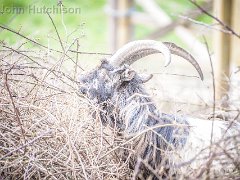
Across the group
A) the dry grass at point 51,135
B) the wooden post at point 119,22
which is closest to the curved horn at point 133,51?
the dry grass at point 51,135

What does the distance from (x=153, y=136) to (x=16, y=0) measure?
9.74 meters

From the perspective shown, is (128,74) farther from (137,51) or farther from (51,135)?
(51,135)

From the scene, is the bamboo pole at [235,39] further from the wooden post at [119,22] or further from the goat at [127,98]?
the wooden post at [119,22]

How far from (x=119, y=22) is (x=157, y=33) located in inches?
25.7

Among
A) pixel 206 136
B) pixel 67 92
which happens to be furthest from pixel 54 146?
pixel 206 136

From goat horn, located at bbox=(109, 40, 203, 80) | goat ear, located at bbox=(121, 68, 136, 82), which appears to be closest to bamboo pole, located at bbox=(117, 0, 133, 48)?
goat horn, located at bbox=(109, 40, 203, 80)

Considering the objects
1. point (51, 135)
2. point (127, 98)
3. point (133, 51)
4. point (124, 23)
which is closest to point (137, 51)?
point (133, 51)

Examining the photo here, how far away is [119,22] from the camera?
8.77 meters

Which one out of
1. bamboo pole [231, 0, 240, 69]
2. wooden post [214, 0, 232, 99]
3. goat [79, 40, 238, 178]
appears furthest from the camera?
wooden post [214, 0, 232, 99]

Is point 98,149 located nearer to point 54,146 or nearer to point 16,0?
point 54,146

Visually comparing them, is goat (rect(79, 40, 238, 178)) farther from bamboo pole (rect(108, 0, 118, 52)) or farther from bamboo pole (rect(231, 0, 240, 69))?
bamboo pole (rect(108, 0, 118, 52))

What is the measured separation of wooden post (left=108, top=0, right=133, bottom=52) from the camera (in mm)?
8602

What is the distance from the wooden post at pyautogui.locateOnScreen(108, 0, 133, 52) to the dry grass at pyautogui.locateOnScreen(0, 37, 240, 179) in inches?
190

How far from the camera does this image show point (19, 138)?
3.47 metres
